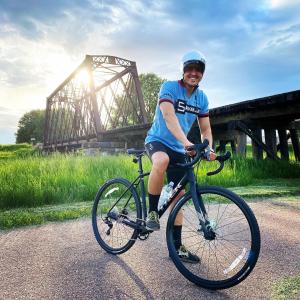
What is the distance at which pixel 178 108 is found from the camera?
3402mm

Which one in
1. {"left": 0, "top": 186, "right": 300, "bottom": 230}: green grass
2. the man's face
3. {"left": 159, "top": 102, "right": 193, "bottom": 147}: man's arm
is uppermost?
the man's face

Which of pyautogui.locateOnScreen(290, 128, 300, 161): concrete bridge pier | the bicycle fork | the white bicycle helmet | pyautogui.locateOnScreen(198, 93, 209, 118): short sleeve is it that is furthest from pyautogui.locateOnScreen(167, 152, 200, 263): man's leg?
pyautogui.locateOnScreen(290, 128, 300, 161): concrete bridge pier

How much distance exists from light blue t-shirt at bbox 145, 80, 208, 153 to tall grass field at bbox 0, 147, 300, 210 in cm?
403

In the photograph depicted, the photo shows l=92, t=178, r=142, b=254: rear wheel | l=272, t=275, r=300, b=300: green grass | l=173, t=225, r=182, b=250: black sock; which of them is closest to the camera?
l=272, t=275, r=300, b=300: green grass

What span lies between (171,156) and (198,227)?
684 millimetres

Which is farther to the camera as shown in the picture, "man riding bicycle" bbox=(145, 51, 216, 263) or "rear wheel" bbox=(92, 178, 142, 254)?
"rear wheel" bbox=(92, 178, 142, 254)

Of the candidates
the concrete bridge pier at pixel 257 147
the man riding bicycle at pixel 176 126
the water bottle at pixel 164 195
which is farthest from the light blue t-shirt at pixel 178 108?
the concrete bridge pier at pixel 257 147

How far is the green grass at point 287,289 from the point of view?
102 inches

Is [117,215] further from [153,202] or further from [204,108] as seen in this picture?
[204,108]

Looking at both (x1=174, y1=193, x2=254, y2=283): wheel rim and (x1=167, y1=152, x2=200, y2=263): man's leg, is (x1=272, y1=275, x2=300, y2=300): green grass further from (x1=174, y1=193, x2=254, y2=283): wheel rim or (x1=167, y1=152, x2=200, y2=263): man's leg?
(x1=167, y1=152, x2=200, y2=263): man's leg

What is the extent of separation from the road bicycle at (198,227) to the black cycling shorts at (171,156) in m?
0.12

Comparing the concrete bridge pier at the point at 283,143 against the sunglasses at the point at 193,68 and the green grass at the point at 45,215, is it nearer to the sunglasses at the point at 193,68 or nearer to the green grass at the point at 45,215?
the green grass at the point at 45,215

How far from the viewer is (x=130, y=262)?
11.4ft

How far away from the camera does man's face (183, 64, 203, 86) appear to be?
3.31m
